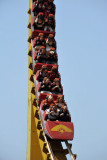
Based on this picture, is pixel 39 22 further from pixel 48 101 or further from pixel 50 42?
pixel 48 101

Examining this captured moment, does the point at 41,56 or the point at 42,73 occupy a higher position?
the point at 41,56

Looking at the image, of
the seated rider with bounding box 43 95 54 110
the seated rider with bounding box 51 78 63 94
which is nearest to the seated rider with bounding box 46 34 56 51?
the seated rider with bounding box 51 78 63 94

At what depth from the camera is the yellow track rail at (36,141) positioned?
32.0 feet

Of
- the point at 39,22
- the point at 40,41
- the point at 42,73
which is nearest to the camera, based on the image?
the point at 42,73

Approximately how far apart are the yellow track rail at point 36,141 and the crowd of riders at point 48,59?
71 cm

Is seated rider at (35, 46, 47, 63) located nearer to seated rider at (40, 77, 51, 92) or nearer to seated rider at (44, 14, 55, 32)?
seated rider at (40, 77, 51, 92)

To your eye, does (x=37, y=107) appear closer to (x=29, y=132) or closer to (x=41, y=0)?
(x=29, y=132)

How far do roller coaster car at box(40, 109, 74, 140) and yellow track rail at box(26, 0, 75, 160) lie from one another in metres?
0.35

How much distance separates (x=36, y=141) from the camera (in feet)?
39.4

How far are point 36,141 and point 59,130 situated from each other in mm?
2476

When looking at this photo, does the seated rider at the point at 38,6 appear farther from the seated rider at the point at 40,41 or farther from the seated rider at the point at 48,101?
the seated rider at the point at 48,101

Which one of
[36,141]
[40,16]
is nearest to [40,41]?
[40,16]

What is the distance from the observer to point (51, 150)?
372 inches

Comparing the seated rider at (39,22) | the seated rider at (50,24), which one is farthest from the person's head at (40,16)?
the seated rider at (50,24)
